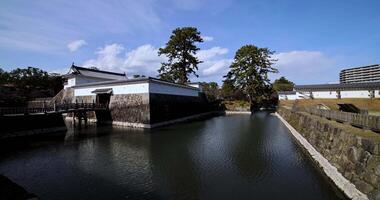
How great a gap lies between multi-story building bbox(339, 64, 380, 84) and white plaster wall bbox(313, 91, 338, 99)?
2822 inches

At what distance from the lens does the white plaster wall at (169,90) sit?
23.1m

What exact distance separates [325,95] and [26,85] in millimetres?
48599

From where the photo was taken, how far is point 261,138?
613 inches

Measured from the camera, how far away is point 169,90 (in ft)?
86.9

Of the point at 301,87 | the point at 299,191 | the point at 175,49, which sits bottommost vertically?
the point at 299,191

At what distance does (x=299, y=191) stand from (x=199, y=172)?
341 cm

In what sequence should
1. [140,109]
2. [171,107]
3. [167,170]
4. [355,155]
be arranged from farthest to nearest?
[171,107] < [140,109] < [167,170] < [355,155]

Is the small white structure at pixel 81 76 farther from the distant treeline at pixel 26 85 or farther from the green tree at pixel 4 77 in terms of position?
the green tree at pixel 4 77

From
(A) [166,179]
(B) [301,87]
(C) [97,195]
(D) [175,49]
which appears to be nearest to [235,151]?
(A) [166,179]

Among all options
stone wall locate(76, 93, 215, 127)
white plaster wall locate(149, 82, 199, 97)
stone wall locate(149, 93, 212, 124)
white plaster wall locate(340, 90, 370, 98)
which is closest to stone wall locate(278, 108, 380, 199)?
stone wall locate(76, 93, 215, 127)

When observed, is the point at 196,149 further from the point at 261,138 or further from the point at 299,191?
the point at 299,191

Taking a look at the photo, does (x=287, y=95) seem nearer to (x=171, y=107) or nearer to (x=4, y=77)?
(x=171, y=107)

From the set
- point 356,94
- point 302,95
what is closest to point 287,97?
point 302,95

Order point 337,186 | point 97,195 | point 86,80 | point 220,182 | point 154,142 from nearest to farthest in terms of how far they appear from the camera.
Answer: point 97,195 → point 337,186 → point 220,182 → point 154,142 → point 86,80
